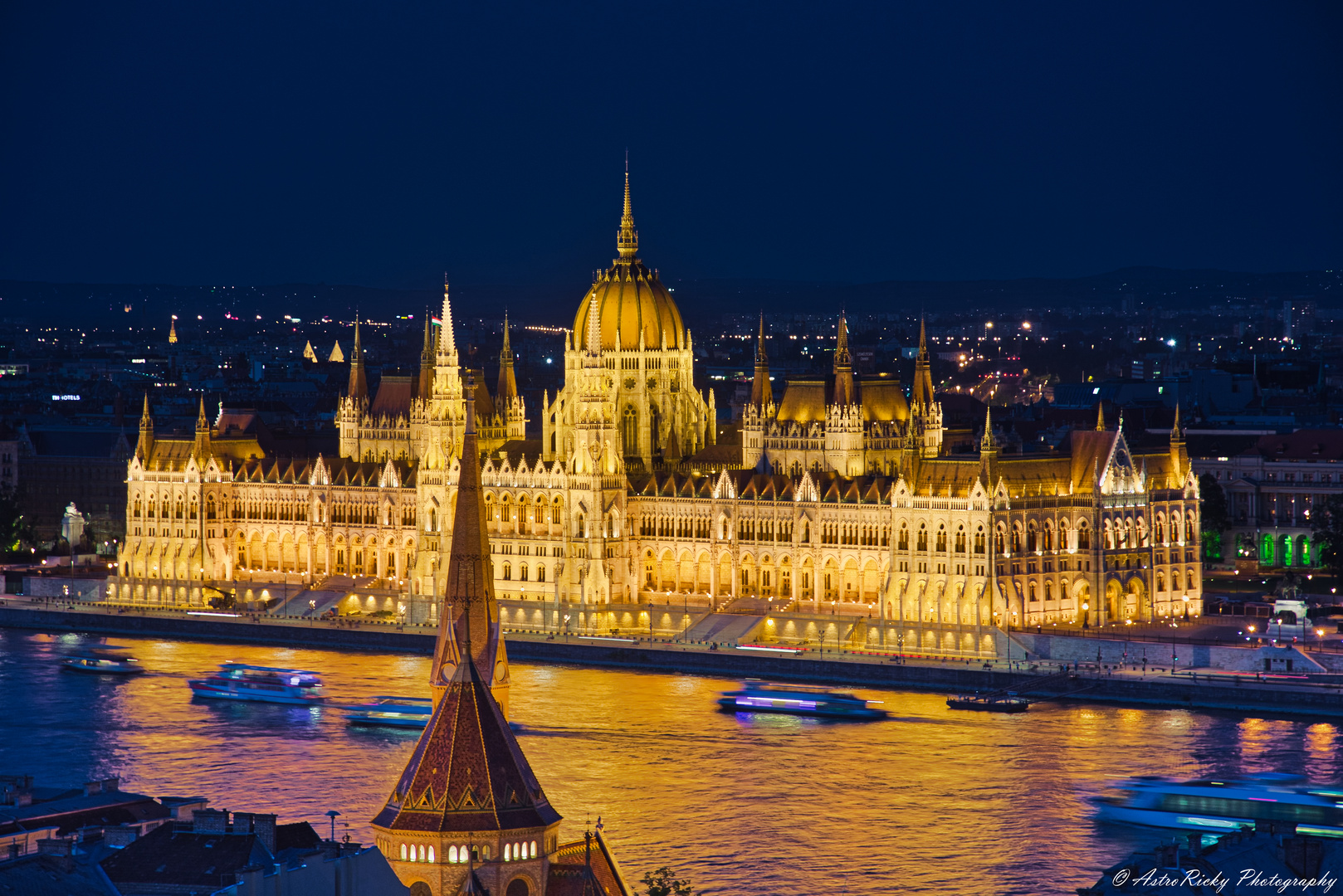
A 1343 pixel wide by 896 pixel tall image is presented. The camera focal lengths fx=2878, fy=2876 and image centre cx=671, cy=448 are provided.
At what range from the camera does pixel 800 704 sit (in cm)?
10631

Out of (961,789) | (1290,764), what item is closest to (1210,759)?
(1290,764)

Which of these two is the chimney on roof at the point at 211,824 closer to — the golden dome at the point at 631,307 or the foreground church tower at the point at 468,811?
the foreground church tower at the point at 468,811

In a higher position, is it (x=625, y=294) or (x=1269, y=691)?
(x=625, y=294)

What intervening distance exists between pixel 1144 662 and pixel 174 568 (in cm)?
5252

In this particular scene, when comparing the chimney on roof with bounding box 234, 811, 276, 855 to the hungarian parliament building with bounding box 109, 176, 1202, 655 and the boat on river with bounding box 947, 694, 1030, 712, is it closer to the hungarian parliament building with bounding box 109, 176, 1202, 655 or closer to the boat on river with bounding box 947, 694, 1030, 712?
the boat on river with bounding box 947, 694, 1030, 712

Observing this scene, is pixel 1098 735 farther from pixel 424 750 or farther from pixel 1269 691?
pixel 424 750

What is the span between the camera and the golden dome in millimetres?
131625

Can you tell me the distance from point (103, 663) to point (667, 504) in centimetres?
2545

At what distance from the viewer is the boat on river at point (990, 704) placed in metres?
→ 105

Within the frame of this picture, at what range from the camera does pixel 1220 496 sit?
452 ft

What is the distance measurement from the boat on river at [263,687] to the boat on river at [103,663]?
3939 mm

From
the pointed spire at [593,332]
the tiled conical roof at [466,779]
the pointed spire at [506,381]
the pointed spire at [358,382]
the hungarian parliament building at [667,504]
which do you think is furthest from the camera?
the pointed spire at [358,382]

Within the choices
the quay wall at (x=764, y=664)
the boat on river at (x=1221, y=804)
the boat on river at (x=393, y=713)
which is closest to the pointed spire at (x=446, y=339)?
the quay wall at (x=764, y=664)

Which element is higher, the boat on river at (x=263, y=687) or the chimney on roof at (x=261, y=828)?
the boat on river at (x=263, y=687)
